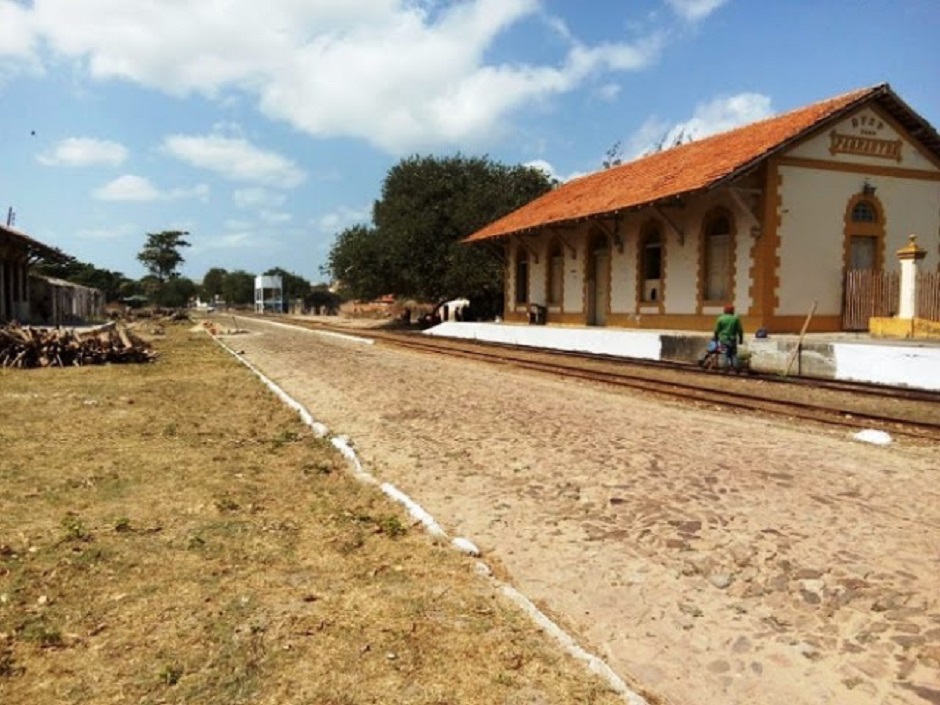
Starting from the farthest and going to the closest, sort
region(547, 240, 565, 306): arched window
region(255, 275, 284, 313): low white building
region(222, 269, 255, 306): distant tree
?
1. region(222, 269, 255, 306): distant tree
2. region(255, 275, 284, 313): low white building
3. region(547, 240, 565, 306): arched window

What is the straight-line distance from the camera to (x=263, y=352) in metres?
23.1

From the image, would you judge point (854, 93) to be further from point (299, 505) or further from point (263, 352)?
point (299, 505)

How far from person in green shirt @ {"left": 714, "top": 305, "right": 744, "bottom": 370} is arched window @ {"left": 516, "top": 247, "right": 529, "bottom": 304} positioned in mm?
17351

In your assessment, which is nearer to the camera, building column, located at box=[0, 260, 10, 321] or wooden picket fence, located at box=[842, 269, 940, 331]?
wooden picket fence, located at box=[842, 269, 940, 331]

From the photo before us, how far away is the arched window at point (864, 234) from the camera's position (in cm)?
2105

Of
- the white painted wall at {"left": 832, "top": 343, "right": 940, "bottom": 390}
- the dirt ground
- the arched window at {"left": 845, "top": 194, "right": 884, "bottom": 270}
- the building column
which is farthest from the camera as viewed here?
the building column

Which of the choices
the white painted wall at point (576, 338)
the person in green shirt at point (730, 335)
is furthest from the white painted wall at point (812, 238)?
the person in green shirt at point (730, 335)

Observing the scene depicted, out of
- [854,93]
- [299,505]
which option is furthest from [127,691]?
[854,93]

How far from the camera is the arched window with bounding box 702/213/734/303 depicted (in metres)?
21.2

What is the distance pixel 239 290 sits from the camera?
12688 cm

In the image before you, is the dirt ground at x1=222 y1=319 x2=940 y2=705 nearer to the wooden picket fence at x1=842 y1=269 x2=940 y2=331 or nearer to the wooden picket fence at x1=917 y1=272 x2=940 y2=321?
the wooden picket fence at x1=917 y1=272 x2=940 y2=321

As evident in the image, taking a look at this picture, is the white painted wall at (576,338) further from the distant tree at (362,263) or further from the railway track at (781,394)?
the distant tree at (362,263)

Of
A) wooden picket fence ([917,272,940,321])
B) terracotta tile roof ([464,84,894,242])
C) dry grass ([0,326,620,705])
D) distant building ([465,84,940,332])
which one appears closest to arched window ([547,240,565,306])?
terracotta tile roof ([464,84,894,242])

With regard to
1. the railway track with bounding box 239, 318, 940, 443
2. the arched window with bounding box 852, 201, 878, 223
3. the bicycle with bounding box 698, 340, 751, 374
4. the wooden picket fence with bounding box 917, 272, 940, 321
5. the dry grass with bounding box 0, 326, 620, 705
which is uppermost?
the arched window with bounding box 852, 201, 878, 223
